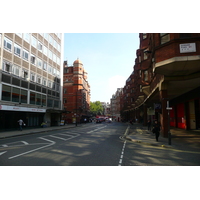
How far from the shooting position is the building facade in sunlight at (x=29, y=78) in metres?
22.7

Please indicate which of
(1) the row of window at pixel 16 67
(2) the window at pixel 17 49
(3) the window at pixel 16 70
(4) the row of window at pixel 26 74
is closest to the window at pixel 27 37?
(2) the window at pixel 17 49

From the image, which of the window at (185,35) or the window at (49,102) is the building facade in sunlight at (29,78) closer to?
the window at (49,102)

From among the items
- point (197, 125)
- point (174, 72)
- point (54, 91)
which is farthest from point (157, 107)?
point (54, 91)

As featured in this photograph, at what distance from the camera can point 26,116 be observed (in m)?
28.0

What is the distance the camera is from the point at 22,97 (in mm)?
26188

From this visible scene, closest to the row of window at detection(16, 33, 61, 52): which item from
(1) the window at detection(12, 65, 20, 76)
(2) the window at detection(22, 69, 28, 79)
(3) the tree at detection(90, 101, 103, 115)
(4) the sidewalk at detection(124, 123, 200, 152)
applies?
(1) the window at detection(12, 65, 20, 76)

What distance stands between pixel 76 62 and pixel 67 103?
1603 centimetres

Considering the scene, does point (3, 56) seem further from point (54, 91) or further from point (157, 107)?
point (157, 107)

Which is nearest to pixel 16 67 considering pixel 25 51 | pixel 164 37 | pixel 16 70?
pixel 16 70

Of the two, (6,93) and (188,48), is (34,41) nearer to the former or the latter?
(6,93)

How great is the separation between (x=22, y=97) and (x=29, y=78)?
389 centimetres

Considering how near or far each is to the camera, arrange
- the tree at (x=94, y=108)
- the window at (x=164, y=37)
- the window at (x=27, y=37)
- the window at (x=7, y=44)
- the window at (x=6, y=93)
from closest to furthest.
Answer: the window at (x=164, y=37), the window at (x=6, y=93), the window at (x=7, y=44), the window at (x=27, y=37), the tree at (x=94, y=108)

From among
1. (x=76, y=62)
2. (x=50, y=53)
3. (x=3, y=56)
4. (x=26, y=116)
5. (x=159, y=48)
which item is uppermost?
(x=76, y=62)

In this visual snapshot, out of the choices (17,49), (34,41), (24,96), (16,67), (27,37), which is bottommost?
(24,96)
